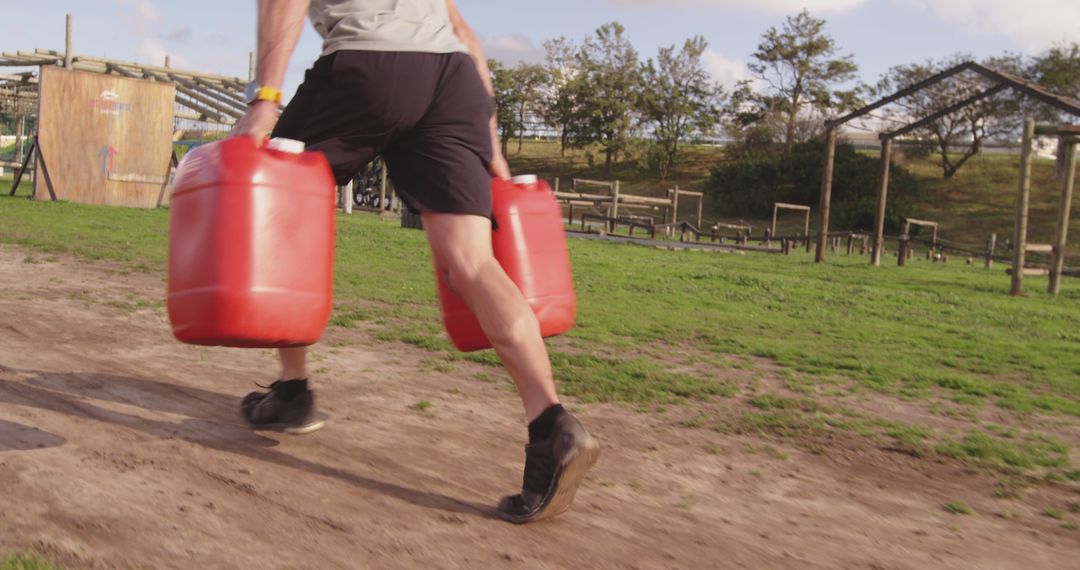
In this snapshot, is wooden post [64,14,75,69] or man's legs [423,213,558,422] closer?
man's legs [423,213,558,422]

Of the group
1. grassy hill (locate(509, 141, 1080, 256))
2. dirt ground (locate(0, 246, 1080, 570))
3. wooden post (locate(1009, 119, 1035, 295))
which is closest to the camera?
dirt ground (locate(0, 246, 1080, 570))

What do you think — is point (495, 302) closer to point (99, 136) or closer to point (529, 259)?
point (529, 259)

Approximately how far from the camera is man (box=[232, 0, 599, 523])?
2906mm

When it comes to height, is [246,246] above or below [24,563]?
above

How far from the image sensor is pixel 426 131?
9.98 ft

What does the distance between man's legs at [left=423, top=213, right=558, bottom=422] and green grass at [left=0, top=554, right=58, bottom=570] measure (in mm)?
1247

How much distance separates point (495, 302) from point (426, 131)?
551 millimetres

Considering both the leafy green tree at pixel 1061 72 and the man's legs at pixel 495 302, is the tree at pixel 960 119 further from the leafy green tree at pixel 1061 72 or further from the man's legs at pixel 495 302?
the man's legs at pixel 495 302

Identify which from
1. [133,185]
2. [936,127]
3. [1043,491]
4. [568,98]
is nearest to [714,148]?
[568,98]

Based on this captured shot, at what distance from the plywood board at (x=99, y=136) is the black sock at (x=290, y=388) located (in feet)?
60.0

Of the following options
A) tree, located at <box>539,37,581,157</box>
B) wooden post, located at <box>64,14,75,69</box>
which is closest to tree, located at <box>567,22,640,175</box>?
tree, located at <box>539,37,581,157</box>

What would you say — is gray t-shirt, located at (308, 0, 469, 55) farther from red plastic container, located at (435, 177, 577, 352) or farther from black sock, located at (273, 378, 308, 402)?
black sock, located at (273, 378, 308, 402)

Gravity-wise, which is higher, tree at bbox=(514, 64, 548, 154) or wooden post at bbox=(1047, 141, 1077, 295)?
tree at bbox=(514, 64, 548, 154)

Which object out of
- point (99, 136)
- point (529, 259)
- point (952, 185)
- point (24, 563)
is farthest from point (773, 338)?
point (952, 185)
